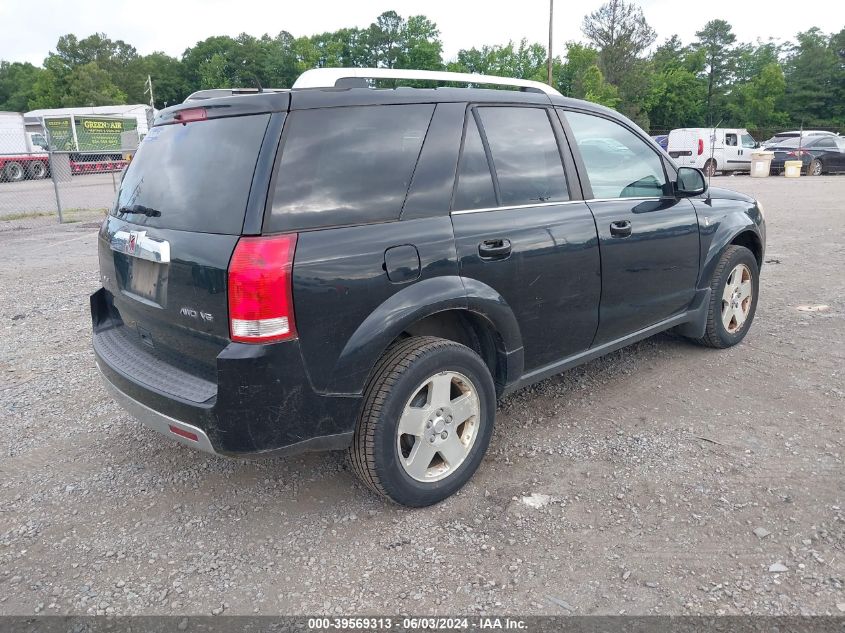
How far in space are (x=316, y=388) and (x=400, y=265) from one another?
618 mm

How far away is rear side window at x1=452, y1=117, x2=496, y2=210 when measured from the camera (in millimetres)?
3020

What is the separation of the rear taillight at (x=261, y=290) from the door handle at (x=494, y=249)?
37.8 inches

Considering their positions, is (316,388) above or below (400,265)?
below

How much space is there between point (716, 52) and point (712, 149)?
5413 centimetres

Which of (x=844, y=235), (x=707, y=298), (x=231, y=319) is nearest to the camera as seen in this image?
(x=231, y=319)

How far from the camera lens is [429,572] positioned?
99.7 inches

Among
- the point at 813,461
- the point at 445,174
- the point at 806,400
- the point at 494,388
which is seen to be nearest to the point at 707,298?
the point at 806,400

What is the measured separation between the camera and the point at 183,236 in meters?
2.63

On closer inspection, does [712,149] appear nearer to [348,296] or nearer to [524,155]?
[524,155]

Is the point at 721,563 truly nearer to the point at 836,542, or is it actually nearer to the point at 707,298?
the point at 836,542

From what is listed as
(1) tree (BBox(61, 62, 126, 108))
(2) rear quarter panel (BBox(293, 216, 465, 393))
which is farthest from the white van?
(1) tree (BBox(61, 62, 126, 108))

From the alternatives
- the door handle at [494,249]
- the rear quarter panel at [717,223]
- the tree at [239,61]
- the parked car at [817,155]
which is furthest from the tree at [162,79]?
the door handle at [494,249]

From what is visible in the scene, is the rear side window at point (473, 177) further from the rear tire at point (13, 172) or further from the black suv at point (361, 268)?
the rear tire at point (13, 172)

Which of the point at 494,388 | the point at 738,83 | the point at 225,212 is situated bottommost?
the point at 494,388
